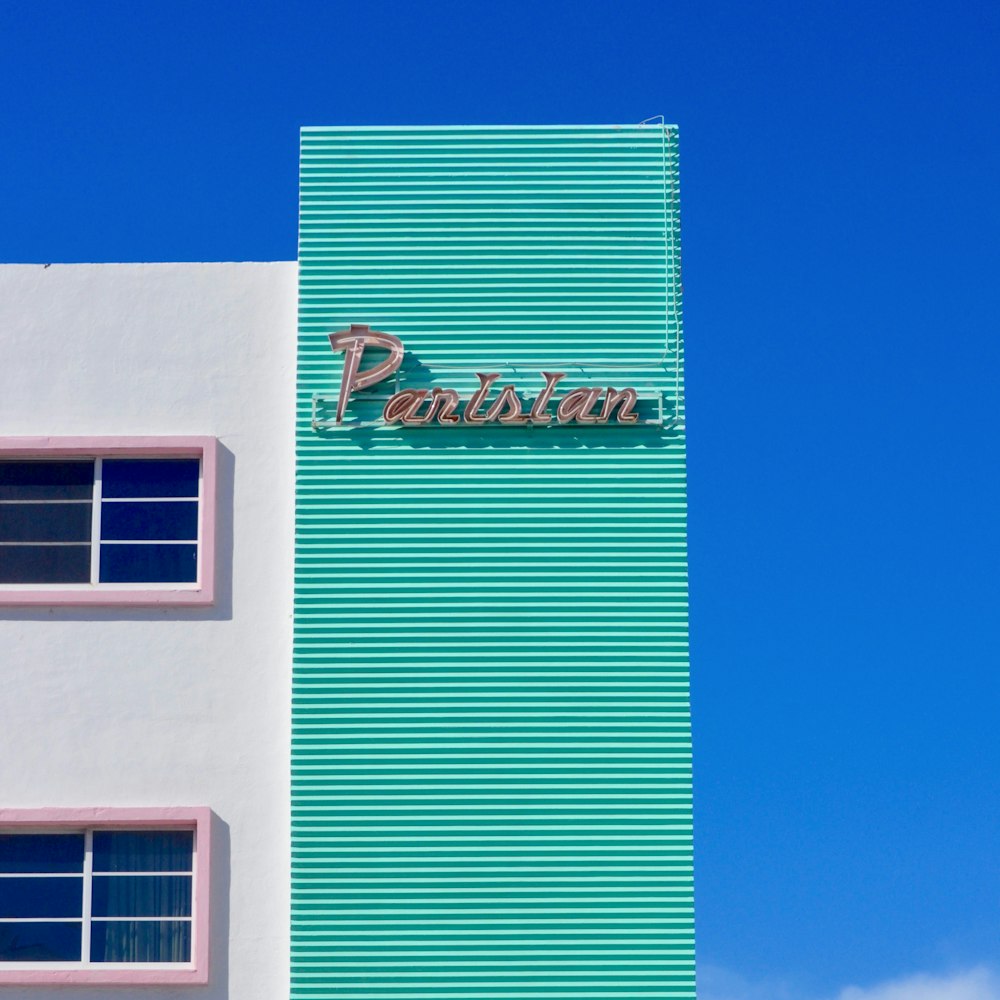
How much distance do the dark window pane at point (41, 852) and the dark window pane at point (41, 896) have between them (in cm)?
11

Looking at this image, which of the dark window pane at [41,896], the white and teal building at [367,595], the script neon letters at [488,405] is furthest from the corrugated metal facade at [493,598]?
the dark window pane at [41,896]

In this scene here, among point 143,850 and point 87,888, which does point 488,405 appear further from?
point 87,888

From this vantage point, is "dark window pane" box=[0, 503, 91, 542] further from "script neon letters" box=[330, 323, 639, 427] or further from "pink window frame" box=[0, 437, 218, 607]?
"script neon letters" box=[330, 323, 639, 427]

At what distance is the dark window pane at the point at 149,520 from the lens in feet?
74.2

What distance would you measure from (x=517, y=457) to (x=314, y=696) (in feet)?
10.9

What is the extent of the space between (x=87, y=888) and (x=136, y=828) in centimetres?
77

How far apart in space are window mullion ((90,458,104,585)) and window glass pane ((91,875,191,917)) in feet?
10.5

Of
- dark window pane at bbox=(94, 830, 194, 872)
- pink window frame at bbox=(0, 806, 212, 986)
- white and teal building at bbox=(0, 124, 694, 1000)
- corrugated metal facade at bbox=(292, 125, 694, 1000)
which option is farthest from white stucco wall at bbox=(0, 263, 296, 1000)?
corrugated metal facade at bbox=(292, 125, 694, 1000)

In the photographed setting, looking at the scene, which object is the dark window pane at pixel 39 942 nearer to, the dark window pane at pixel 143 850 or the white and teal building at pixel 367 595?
the white and teal building at pixel 367 595

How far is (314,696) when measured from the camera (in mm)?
21719

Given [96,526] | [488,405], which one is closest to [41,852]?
[96,526]

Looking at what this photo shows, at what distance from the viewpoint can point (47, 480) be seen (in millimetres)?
22859

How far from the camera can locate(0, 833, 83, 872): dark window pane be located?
70.6 feet

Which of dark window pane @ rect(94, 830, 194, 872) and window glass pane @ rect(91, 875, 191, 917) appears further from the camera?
dark window pane @ rect(94, 830, 194, 872)
